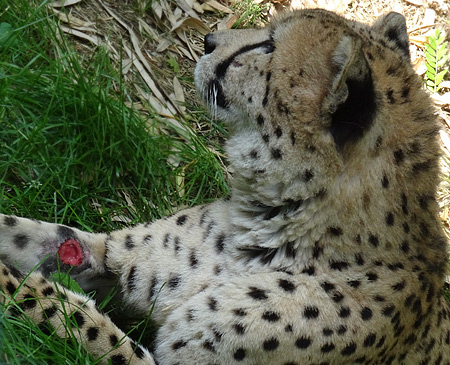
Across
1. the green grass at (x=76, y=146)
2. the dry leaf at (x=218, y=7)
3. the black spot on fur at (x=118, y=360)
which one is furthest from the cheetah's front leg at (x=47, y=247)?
the dry leaf at (x=218, y=7)

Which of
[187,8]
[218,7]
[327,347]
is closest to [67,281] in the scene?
[327,347]

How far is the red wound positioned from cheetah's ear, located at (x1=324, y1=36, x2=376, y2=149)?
5.45 feet

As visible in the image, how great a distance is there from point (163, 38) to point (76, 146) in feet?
6.44

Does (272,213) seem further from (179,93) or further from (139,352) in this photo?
(179,93)

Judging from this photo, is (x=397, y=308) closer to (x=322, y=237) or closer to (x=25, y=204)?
(x=322, y=237)

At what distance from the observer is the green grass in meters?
4.70

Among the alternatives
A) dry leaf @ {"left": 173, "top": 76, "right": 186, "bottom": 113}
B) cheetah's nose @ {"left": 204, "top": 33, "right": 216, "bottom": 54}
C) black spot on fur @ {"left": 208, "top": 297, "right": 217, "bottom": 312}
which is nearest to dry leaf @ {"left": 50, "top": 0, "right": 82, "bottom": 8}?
dry leaf @ {"left": 173, "top": 76, "right": 186, "bottom": 113}

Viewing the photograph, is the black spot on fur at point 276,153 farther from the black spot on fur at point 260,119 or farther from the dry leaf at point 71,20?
the dry leaf at point 71,20

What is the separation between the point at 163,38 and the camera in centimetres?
651

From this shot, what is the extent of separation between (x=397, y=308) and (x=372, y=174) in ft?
2.22

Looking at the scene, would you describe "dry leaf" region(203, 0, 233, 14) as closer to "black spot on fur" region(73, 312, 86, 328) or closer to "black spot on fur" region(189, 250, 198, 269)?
"black spot on fur" region(189, 250, 198, 269)

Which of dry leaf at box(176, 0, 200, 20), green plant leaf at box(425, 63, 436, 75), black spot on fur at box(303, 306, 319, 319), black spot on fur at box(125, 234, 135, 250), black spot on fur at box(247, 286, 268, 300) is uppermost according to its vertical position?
green plant leaf at box(425, 63, 436, 75)

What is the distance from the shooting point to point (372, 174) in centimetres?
363

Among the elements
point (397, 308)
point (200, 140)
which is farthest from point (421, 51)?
point (397, 308)
